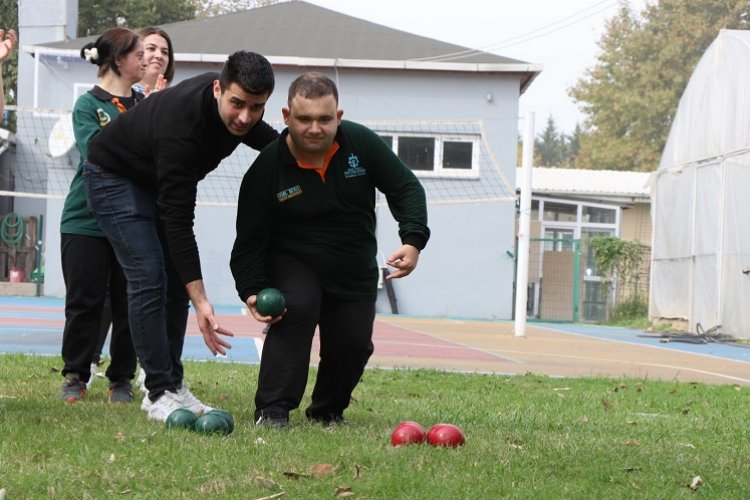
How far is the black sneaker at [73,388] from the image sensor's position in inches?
254

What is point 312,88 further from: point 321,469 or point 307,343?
point 321,469

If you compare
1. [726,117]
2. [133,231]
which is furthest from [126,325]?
[726,117]

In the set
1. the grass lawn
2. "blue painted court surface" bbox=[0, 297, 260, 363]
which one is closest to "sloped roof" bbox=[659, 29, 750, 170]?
"blue painted court surface" bbox=[0, 297, 260, 363]

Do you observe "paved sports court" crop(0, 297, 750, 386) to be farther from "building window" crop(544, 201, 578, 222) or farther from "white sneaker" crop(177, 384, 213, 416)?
"building window" crop(544, 201, 578, 222)

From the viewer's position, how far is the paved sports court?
443 inches

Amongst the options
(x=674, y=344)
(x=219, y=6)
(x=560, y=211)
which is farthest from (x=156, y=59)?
(x=219, y=6)

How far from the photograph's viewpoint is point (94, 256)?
20.9 ft

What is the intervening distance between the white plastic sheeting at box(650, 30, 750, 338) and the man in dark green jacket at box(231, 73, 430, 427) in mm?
14822

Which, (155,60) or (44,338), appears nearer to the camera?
(155,60)

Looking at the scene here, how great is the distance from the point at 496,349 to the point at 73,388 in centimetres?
833

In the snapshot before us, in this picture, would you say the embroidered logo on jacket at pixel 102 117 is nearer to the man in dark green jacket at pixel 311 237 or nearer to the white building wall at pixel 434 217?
the man in dark green jacket at pixel 311 237

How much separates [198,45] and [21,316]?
11.7 m

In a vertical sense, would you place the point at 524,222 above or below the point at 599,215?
below

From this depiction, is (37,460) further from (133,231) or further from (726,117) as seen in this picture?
(726,117)
